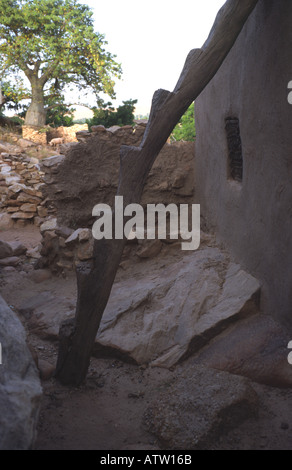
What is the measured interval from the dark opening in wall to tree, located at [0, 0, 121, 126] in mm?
14163

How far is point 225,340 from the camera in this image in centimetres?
341

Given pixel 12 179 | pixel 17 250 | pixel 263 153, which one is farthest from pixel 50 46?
pixel 263 153

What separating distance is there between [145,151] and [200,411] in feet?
5.83

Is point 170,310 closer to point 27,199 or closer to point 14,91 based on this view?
point 27,199

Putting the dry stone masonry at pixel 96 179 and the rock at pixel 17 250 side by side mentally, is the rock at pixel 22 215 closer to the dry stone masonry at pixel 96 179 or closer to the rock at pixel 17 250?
the rock at pixel 17 250

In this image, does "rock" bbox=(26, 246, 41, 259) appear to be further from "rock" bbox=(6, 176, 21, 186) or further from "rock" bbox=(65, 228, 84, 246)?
"rock" bbox=(6, 176, 21, 186)

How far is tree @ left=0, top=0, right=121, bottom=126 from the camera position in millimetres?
16728

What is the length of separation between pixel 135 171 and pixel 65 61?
15.7 meters

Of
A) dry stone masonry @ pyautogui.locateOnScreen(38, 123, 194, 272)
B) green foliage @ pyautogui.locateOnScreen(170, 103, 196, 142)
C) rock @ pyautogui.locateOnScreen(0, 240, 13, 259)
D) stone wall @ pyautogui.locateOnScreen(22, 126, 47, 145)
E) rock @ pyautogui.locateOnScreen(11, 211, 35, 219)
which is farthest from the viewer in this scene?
stone wall @ pyautogui.locateOnScreen(22, 126, 47, 145)

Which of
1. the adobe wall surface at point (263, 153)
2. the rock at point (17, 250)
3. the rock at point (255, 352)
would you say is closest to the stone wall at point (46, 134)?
the rock at point (17, 250)

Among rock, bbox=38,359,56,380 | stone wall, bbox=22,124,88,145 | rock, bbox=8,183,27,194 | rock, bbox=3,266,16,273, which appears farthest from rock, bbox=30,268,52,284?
stone wall, bbox=22,124,88,145

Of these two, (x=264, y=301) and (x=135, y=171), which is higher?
(x=135, y=171)

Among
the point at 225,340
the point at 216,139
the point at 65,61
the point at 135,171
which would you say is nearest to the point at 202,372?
the point at 225,340
